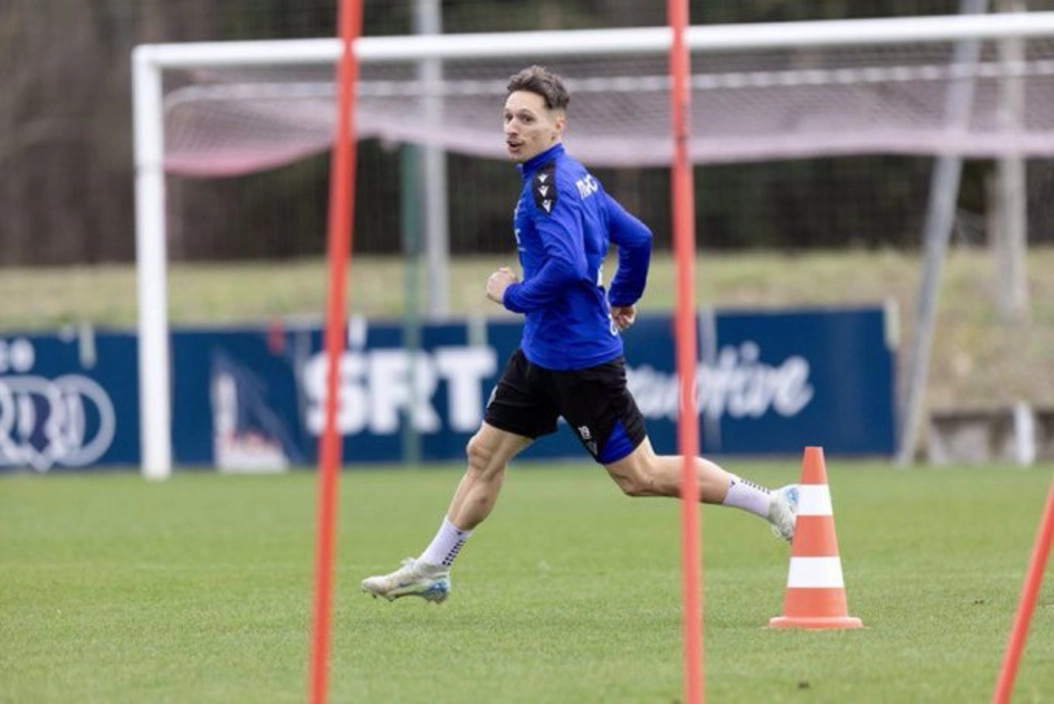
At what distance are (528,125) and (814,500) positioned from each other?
181 centimetres

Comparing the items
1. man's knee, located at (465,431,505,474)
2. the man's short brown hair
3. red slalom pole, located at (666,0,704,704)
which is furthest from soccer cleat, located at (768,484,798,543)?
red slalom pole, located at (666,0,704,704)

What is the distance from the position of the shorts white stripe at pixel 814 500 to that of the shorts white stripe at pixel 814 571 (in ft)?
0.62

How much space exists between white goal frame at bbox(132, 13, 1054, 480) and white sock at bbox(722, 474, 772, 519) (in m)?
10.2

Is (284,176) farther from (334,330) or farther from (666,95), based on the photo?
(334,330)

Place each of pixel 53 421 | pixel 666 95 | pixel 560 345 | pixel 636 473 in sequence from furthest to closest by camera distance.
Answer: pixel 53 421 < pixel 666 95 < pixel 636 473 < pixel 560 345

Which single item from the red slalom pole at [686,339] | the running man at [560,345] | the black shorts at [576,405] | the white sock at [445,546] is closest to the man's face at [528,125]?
the running man at [560,345]

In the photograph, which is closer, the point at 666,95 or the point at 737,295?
the point at 666,95

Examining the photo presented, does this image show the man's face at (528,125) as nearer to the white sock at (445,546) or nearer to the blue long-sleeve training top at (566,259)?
the blue long-sleeve training top at (566,259)

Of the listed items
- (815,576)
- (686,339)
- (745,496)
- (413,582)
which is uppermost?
(686,339)

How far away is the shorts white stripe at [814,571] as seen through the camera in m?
8.62

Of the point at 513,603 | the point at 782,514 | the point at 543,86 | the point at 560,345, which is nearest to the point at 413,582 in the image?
the point at 513,603

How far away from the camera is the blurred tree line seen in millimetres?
27500

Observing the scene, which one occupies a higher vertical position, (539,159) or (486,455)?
(539,159)

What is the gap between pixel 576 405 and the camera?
9156 millimetres
